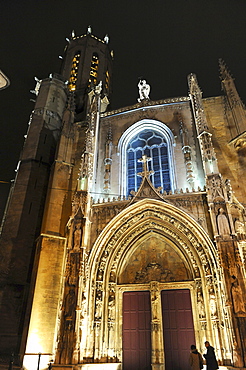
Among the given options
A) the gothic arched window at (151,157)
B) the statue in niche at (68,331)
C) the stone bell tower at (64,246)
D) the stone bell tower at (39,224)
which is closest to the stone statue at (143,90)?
the gothic arched window at (151,157)

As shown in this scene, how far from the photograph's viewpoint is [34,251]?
39.6 ft

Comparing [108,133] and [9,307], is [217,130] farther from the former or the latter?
[9,307]

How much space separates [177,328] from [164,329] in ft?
1.48

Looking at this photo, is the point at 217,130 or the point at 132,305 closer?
the point at 132,305

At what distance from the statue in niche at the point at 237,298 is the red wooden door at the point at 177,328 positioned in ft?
7.00

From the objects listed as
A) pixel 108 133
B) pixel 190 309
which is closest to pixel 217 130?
pixel 108 133

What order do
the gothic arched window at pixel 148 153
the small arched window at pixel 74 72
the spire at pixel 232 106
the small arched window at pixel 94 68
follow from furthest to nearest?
the small arched window at pixel 94 68
the small arched window at pixel 74 72
the gothic arched window at pixel 148 153
the spire at pixel 232 106

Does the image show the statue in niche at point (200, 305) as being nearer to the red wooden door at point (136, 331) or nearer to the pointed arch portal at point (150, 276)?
the pointed arch portal at point (150, 276)

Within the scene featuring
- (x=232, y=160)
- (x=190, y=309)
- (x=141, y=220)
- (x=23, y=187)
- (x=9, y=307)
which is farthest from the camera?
(x=23, y=187)

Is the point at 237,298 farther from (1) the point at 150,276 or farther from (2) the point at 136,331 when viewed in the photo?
(2) the point at 136,331

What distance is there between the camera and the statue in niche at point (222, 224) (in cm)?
940

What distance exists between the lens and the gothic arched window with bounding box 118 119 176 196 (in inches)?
526

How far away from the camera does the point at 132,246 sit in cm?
1142

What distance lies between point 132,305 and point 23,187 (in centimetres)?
729
